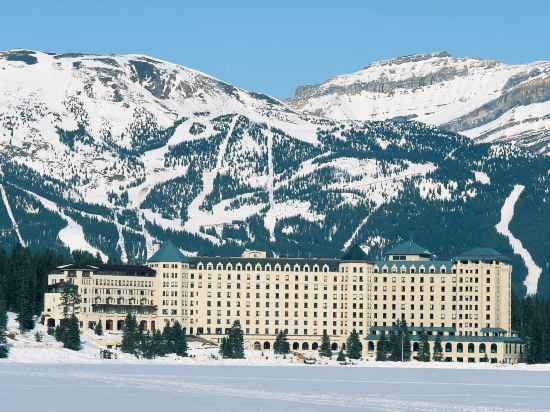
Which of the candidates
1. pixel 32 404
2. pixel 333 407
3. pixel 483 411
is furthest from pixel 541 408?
pixel 32 404

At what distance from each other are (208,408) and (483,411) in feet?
92.5

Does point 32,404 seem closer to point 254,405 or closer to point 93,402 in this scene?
point 93,402

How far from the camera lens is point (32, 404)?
19025 centimetres

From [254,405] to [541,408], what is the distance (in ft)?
99.4

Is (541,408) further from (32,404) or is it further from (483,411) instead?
(32,404)

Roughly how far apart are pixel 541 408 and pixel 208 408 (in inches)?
1406

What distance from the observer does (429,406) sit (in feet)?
653

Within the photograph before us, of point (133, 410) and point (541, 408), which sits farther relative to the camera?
point (541, 408)

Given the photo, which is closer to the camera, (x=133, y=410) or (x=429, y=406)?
(x=133, y=410)

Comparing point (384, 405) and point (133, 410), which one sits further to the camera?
point (384, 405)

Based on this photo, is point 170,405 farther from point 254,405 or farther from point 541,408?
point 541,408

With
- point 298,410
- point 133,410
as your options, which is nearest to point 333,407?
point 298,410

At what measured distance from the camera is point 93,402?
196 meters

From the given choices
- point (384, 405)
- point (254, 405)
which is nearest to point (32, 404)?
point (254, 405)
